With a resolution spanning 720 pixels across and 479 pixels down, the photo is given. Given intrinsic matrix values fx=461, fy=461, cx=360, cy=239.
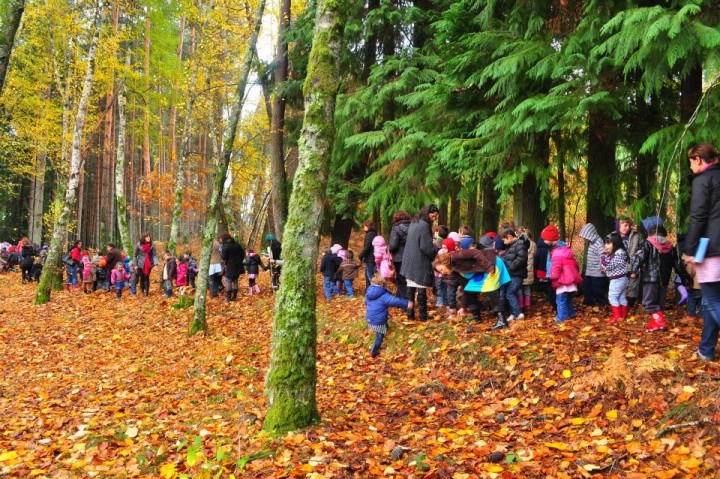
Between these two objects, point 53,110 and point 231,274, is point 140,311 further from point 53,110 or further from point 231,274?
point 53,110

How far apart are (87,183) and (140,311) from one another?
2283cm

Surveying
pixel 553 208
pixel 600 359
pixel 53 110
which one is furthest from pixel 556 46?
pixel 53 110

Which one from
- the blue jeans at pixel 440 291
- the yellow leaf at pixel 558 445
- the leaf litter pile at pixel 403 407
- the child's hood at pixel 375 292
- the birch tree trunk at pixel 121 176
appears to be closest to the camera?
the leaf litter pile at pixel 403 407

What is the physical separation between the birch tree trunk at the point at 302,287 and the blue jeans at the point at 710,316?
3.90 meters

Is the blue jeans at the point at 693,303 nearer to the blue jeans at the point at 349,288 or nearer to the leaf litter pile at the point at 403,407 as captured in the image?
the leaf litter pile at the point at 403,407

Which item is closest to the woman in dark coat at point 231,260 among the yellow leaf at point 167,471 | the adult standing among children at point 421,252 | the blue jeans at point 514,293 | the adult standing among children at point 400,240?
the adult standing among children at point 400,240

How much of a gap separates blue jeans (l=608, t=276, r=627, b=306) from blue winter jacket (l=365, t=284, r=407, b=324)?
3.18 m

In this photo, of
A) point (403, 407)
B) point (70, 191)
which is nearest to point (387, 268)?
point (403, 407)

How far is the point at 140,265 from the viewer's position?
15.1 meters

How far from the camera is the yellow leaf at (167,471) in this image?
436cm

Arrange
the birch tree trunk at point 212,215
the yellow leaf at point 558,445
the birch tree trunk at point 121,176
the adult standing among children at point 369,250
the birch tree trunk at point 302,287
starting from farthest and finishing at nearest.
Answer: the birch tree trunk at point 121,176
the adult standing among children at point 369,250
the birch tree trunk at point 212,215
the birch tree trunk at point 302,287
the yellow leaf at point 558,445

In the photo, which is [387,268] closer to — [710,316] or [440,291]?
[440,291]

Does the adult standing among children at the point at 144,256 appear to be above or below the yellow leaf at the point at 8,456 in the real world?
above

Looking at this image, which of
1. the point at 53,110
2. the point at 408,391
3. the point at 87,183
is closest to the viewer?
the point at 408,391
